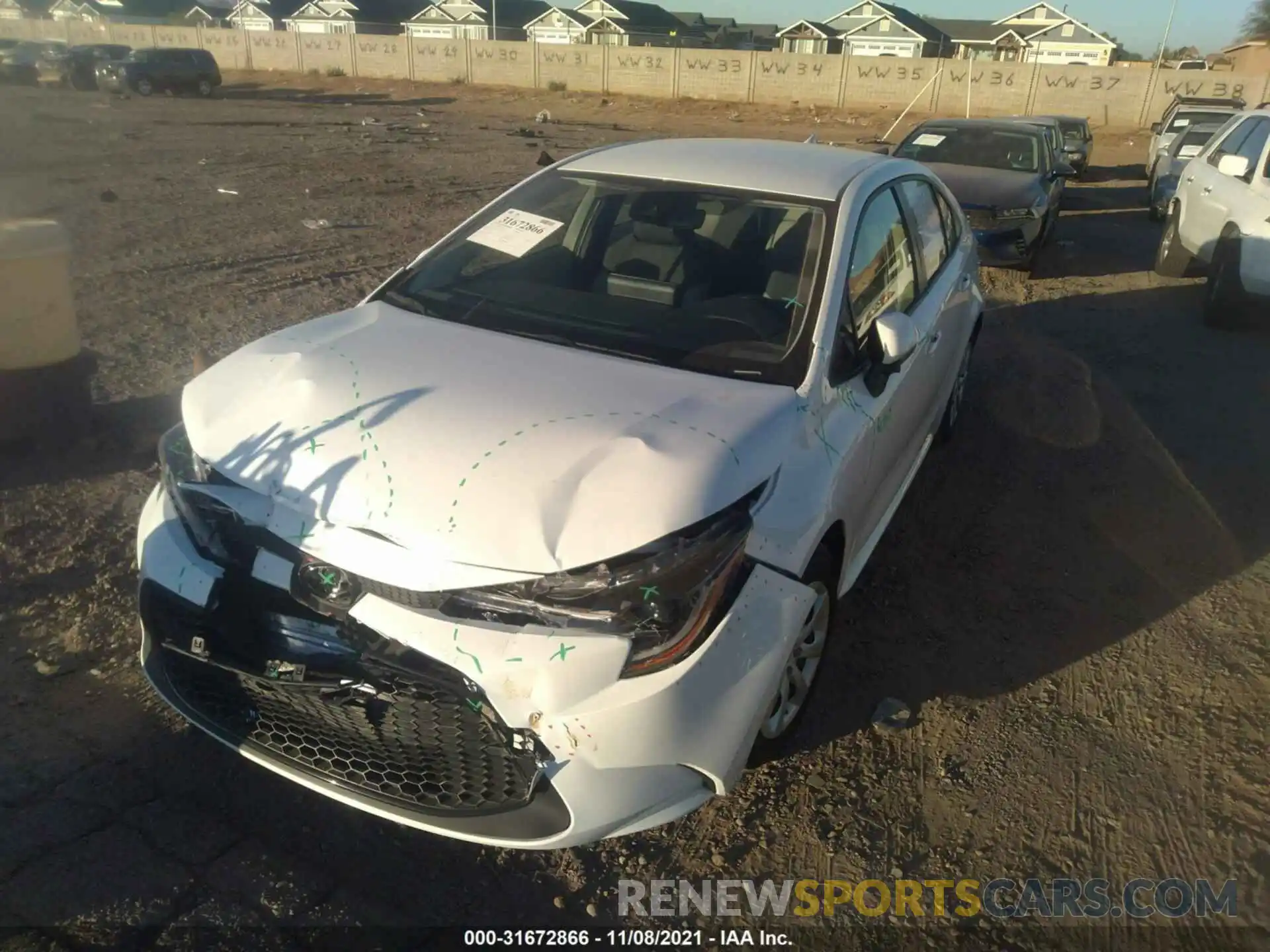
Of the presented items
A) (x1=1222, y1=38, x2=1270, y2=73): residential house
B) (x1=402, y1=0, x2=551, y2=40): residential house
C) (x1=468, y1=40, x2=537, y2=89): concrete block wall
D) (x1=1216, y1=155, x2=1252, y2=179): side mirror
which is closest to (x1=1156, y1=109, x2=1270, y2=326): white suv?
(x1=1216, y1=155, x2=1252, y2=179): side mirror

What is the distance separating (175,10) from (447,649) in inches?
3192

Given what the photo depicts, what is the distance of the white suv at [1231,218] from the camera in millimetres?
7509

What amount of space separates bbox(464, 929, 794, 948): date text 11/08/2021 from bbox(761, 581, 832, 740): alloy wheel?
1.82ft

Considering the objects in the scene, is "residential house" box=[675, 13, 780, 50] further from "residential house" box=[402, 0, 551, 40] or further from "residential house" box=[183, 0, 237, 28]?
"residential house" box=[183, 0, 237, 28]

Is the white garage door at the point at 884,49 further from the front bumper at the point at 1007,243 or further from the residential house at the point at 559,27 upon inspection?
the front bumper at the point at 1007,243

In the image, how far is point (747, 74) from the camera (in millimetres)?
37188

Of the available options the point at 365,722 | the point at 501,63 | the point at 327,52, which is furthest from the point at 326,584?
the point at 327,52

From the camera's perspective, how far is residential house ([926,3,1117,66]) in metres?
63.0

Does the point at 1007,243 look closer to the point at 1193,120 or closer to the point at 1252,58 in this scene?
the point at 1193,120

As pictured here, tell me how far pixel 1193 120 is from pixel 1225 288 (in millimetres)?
9890

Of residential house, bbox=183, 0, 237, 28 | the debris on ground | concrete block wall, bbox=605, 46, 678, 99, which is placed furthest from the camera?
residential house, bbox=183, 0, 237, 28

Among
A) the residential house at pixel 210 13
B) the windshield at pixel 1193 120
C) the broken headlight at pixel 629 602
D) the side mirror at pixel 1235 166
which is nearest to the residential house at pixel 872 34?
the residential house at pixel 210 13

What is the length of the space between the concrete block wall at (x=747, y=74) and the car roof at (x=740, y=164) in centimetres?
2652

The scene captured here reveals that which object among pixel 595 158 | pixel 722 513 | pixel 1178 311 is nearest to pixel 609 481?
pixel 722 513
